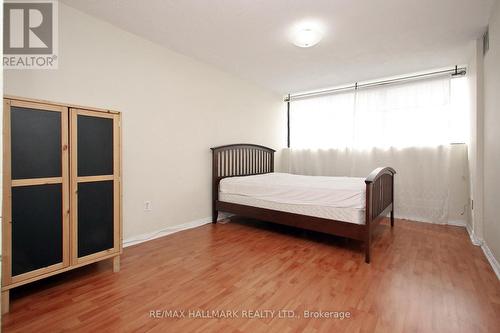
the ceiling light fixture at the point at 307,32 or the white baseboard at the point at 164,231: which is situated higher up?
the ceiling light fixture at the point at 307,32

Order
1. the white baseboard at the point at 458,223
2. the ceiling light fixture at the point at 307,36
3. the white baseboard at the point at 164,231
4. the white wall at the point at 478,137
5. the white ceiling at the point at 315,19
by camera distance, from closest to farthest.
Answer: the white ceiling at the point at 315,19, the ceiling light fixture at the point at 307,36, the white wall at the point at 478,137, the white baseboard at the point at 164,231, the white baseboard at the point at 458,223

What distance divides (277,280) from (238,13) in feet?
7.99

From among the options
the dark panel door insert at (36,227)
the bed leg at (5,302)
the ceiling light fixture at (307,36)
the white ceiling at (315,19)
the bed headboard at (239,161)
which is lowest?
the bed leg at (5,302)

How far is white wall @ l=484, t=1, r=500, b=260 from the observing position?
2112mm

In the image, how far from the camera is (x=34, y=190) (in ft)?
5.70

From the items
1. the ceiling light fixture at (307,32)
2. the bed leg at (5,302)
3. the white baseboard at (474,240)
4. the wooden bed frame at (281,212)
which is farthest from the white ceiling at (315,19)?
the bed leg at (5,302)

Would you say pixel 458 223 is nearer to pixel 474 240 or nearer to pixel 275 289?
pixel 474 240

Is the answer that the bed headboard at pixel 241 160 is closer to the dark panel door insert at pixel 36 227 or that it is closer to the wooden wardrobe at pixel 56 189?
the wooden wardrobe at pixel 56 189

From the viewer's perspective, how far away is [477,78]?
2746 millimetres

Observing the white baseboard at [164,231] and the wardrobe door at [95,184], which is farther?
the white baseboard at [164,231]

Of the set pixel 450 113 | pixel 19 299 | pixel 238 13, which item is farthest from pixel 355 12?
pixel 19 299

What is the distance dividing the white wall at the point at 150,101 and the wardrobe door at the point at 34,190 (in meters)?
0.63

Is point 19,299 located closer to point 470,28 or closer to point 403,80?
point 470,28

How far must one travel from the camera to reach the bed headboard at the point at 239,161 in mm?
3785
